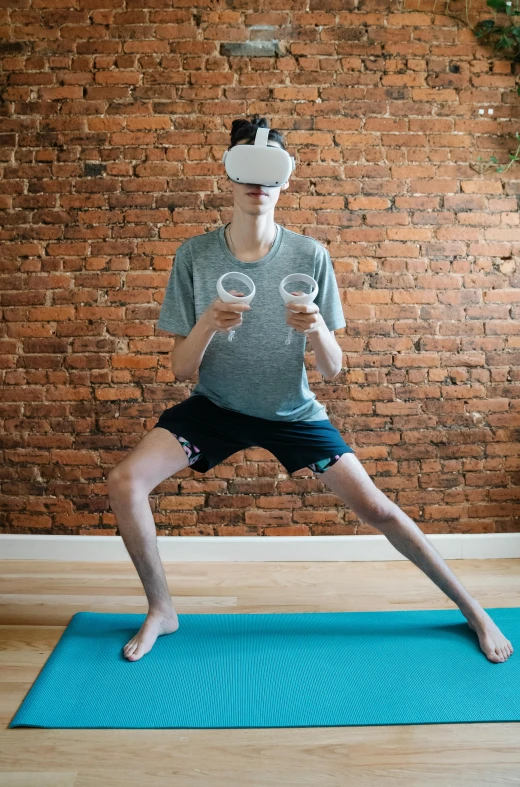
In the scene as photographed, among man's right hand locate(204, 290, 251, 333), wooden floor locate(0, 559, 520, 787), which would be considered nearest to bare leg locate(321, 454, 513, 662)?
wooden floor locate(0, 559, 520, 787)

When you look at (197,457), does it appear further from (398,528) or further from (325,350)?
(398,528)

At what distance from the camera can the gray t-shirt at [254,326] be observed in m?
1.97

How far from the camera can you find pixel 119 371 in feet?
9.05

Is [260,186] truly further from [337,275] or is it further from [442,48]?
[442,48]

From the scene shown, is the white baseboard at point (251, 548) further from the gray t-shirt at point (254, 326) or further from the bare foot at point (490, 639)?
the gray t-shirt at point (254, 326)

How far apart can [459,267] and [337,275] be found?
0.53 metres

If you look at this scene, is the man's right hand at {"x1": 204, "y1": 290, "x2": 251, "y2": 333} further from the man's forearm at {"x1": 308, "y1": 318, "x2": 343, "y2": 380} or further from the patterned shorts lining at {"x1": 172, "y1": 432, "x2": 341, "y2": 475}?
the patterned shorts lining at {"x1": 172, "y1": 432, "x2": 341, "y2": 475}

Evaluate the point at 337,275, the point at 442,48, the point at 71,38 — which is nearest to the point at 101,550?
the point at 337,275

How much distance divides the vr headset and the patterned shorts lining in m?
0.78

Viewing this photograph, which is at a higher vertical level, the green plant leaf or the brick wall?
the green plant leaf

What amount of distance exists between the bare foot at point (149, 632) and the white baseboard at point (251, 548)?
763 mm

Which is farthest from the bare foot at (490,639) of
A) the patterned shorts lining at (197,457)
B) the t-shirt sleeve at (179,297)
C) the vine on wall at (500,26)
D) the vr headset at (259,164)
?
the vine on wall at (500,26)

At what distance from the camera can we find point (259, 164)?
1798 mm

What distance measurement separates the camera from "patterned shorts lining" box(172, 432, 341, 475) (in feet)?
6.26
